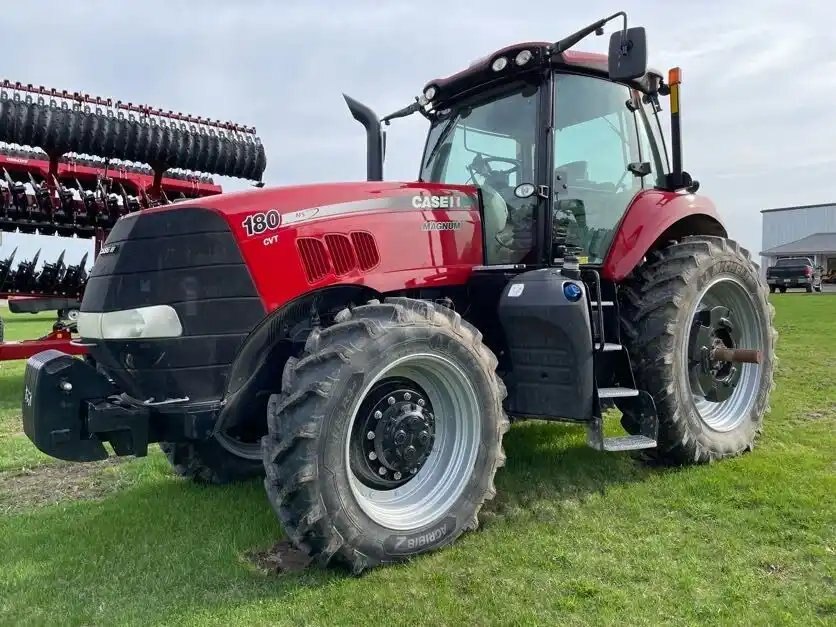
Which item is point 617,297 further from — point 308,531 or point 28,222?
point 28,222

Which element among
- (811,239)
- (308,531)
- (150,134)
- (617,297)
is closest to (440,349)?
(308,531)

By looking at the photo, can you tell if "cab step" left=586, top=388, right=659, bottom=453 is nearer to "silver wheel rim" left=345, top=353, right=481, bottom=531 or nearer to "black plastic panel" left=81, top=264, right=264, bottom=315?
"silver wheel rim" left=345, top=353, right=481, bottom=531

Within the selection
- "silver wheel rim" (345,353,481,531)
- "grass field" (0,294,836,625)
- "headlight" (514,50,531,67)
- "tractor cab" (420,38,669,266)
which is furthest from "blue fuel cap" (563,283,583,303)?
"headlight" (514,50,531,67)

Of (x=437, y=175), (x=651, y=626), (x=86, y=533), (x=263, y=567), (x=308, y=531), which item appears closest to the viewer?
(x=651, y=626)

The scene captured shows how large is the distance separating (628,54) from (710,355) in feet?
7.01

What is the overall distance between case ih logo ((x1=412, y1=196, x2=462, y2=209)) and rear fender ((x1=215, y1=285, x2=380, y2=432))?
0.56 metres

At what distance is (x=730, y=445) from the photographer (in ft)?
15.2

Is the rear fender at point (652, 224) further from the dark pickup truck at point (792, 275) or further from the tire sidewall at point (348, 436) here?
the dark pickup truck at point (792, 275)

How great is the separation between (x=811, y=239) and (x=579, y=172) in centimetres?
5758

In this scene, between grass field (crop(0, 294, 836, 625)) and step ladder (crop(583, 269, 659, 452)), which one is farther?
step ladder (crop(583, 269, 659, 452))

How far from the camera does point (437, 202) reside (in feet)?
13.0

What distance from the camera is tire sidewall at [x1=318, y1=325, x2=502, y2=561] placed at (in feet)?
9.86

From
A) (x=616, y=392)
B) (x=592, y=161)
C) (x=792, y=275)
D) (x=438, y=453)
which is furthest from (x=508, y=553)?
(x=792, y=275)

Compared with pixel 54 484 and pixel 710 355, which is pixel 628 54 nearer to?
pixel 710 355
